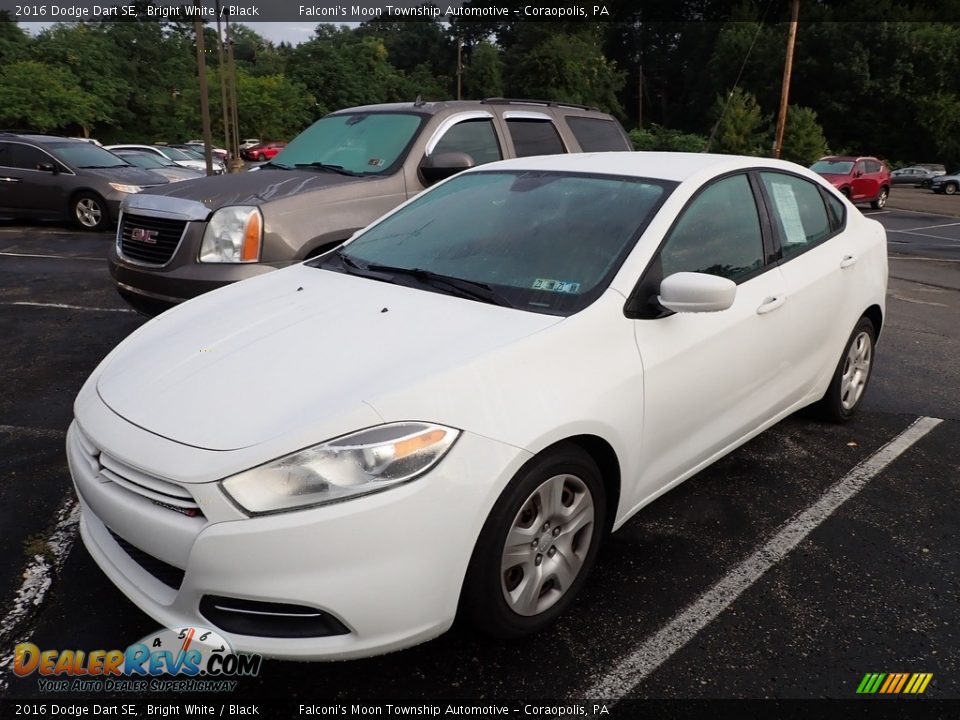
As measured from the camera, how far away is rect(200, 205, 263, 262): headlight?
470 centimetres

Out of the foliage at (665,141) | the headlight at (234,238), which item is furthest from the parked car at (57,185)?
the foliage at (665,141)

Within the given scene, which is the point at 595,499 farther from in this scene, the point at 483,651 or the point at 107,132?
the point at 107,132

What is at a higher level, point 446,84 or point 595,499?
point 446,84

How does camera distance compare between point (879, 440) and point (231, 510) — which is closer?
point (231, 510)

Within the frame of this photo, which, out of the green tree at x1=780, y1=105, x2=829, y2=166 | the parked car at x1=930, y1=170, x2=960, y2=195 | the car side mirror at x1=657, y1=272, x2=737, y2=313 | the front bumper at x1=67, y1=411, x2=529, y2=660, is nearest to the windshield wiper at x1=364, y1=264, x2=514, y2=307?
the car side mirror at x1=657, y1=272, x2=737, y2=313

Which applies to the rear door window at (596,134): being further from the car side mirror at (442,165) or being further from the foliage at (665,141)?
the foliage at (665,141)

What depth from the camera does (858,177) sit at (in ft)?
72.5

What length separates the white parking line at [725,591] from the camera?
230 cm

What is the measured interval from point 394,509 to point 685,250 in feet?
5.44

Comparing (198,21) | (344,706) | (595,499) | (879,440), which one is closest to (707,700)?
(595,499)

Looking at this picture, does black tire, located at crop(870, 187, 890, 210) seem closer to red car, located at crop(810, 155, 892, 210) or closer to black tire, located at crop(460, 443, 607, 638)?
red car, located at crop(810, 155, 892, 210)

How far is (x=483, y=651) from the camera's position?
2406mm

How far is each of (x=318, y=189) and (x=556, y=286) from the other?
293 cm

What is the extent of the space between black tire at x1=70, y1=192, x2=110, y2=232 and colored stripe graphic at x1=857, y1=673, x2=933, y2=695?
12744 millimetres
